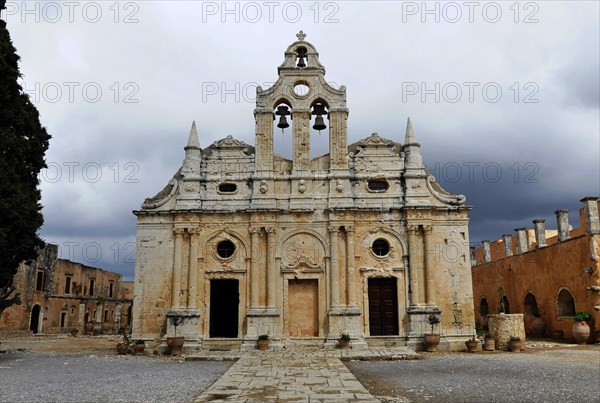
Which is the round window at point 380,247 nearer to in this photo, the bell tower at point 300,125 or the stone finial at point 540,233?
the bell tower at point 300,125

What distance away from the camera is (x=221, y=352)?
18.8 m

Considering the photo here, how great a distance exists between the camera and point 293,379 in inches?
484

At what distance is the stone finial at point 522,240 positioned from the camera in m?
28.4

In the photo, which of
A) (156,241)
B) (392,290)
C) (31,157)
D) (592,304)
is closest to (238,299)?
(156,241)

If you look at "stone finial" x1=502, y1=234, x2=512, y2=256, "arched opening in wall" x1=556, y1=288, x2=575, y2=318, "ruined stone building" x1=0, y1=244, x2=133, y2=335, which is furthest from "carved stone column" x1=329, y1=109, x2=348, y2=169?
"ruined stone building" x1=0, y1=244, x2=133, y2=335

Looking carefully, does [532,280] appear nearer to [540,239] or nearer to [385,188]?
[540,239]

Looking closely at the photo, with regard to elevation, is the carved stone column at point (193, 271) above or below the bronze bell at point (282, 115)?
below

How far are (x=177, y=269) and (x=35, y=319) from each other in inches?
976

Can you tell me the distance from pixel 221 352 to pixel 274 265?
3.87m

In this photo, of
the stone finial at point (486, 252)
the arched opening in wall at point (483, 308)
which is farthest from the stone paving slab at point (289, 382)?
the stone finial at point (486, 252)

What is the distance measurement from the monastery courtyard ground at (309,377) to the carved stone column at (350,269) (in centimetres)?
243

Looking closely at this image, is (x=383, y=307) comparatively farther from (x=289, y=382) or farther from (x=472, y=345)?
(x=289, y=382)

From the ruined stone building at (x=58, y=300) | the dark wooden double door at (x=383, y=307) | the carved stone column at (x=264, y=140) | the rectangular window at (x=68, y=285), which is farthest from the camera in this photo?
the rectangular window at (x=68, y=285)

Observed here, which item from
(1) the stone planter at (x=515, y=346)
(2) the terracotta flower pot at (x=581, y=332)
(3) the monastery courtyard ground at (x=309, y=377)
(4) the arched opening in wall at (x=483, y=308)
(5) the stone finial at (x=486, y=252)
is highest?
(5) the stone finial at (x=486, y=252)
